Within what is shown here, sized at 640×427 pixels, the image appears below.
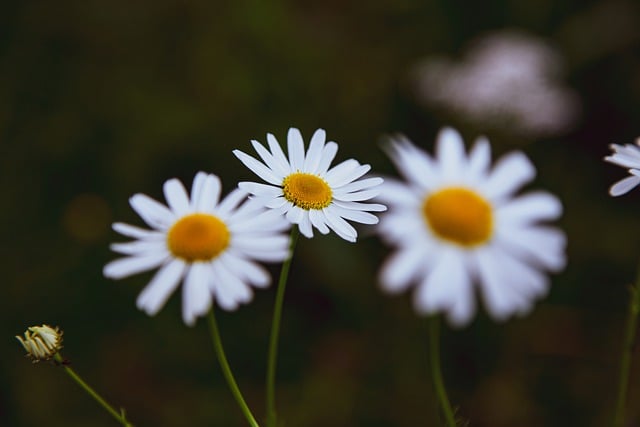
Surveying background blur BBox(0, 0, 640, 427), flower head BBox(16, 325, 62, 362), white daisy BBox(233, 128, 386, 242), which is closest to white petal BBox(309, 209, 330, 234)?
white daisy BBox(233, 128, 386, 242)

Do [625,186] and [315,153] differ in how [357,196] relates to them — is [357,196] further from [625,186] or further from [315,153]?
[625,186]

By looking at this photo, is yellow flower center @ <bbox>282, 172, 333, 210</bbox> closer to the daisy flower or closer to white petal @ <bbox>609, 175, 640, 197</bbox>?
the daisy flower

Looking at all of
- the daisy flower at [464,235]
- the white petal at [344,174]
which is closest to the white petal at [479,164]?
the daisy flower at [464,235]

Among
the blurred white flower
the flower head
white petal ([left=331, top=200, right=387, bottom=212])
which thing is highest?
the blurred white flower

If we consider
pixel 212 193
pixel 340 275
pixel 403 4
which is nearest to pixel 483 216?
pixel 212 193

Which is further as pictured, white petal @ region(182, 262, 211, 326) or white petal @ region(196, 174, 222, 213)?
white petal @ region(196, 174, 222, 213)

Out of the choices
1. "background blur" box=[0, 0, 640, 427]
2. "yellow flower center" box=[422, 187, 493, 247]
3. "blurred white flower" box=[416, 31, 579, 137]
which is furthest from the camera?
"blurred white flower" box=[416, 31, 579, 137]

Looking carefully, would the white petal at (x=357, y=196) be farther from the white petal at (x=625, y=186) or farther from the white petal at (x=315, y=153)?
the white petal at (x=625, y=186)
